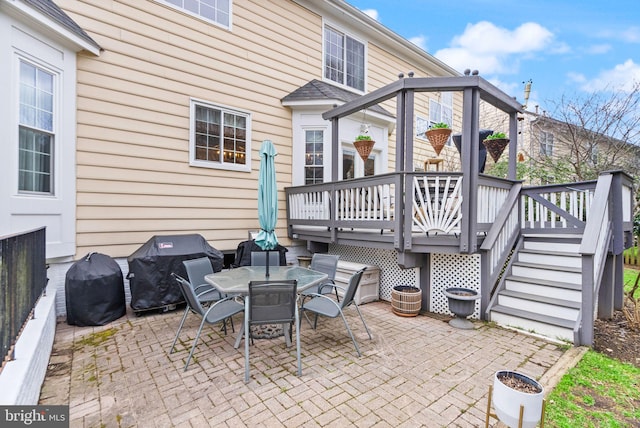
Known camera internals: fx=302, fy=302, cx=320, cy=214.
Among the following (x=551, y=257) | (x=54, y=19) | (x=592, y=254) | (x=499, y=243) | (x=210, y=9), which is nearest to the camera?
(x=592, y=254)

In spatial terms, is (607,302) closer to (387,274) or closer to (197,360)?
(387,274)

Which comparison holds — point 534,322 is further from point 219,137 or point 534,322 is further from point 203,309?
point 219,137

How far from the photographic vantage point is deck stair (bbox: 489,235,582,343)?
13.7 feet

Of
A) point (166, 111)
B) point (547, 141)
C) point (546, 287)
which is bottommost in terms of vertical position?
point (546, 287)

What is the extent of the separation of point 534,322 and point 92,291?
6444 mm

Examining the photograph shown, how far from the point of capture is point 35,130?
174 inches

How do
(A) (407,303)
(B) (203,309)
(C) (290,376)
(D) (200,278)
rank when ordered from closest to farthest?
(C) (290,376) → (B) (203,309) → (D) (200,278) → (A) (407,303)

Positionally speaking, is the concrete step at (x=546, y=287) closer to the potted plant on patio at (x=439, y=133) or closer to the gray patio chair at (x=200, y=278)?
the potted plant on patio at (x=439, y=133)

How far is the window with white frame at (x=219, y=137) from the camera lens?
243 inches

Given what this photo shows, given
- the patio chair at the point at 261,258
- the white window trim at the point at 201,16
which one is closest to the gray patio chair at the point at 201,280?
the patio chair at the point at 261,258

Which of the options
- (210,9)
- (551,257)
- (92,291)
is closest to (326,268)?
(92,291)

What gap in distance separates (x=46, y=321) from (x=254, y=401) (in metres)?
2.59

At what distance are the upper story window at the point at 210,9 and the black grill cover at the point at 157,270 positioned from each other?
4607mm

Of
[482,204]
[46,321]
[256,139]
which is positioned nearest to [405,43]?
[256,139]
